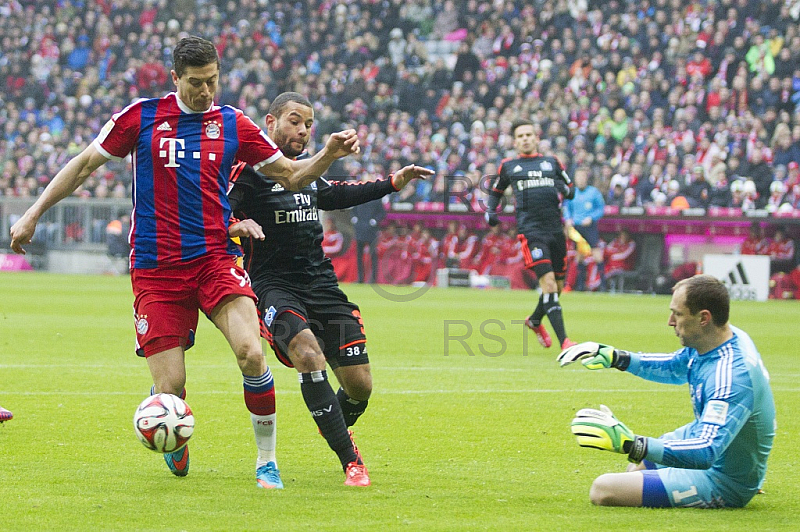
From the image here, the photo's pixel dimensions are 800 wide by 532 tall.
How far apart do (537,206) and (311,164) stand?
685 cm

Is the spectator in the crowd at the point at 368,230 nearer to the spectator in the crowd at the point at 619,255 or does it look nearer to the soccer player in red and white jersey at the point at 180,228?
the spectator in the crowd at the point at 619,255

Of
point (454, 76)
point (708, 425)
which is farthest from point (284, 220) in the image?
point (454, 76)

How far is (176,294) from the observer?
5523mm

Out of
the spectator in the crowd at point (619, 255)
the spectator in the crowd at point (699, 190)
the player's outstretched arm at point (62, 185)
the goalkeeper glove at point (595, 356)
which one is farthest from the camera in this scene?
the spectator in the crowd at point (619, 255)

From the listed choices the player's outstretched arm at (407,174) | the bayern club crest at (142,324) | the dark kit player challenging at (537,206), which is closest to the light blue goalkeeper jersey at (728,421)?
the player's outstretched arm at (407,174)

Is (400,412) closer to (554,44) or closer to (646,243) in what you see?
(646,243)

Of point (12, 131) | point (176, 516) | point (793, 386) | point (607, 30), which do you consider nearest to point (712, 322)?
point (176, 516)

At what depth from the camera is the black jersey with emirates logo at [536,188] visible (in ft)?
40.4

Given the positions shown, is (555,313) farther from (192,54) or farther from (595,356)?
(192,54)

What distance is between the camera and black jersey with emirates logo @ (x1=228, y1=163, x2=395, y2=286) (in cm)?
610

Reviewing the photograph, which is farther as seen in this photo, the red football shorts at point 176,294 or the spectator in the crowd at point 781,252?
the spectator in the crowd at point 781,252

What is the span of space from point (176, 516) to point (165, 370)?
0.96 m

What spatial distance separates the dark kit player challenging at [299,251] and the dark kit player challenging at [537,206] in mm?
6010

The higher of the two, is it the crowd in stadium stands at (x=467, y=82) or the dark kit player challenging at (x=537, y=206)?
the crowd in stadium stands at (x=467, y=82)
